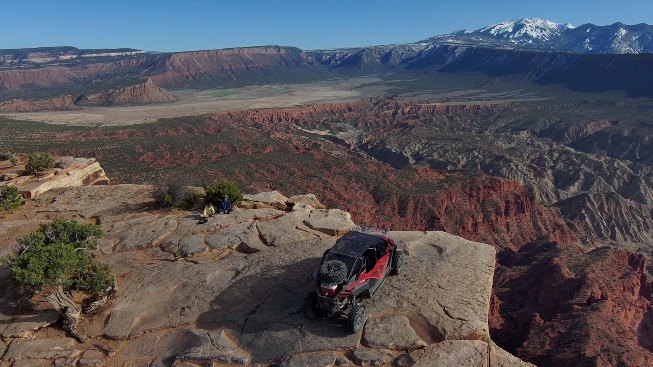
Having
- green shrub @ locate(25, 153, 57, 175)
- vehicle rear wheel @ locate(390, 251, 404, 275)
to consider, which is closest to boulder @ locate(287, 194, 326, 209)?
vehicle rear wheel @ locate(390, 251, 404, 275)

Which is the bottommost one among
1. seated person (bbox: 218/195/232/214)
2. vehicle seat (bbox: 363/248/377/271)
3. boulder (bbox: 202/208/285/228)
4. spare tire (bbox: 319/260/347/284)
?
boulder (bbox: 202/208/285/228)

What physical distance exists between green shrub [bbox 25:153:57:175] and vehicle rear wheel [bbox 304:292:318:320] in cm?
1949

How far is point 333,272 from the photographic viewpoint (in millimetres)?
9906

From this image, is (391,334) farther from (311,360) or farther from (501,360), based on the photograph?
(501,360)

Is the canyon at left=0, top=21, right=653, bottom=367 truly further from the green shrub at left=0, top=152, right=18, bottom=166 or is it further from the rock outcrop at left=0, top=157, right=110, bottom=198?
the green shrub at left=0, top=152, right=18, bottom=166

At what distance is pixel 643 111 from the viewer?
11994 centimetres

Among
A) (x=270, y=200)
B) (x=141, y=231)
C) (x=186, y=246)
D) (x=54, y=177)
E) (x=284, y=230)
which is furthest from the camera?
(x=54, y=177)

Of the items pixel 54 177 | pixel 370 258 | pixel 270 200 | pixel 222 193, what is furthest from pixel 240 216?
pixel 54 177

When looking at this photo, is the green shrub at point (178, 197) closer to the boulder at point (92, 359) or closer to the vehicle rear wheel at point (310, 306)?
the boulder at point (92, 359)

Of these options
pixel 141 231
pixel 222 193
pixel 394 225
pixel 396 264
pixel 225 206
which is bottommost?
pixel 394 225

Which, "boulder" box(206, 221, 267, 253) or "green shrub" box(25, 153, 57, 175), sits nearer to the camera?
"boulder" box(206, 221, 267, 253)

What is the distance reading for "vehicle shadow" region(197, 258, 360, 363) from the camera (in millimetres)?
9836

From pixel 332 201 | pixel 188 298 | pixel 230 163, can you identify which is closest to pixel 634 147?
pixel 332 201

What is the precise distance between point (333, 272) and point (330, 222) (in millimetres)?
6924
